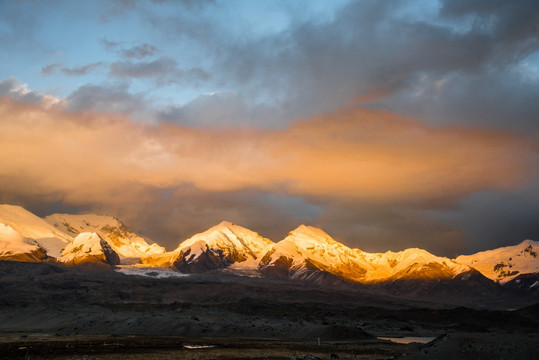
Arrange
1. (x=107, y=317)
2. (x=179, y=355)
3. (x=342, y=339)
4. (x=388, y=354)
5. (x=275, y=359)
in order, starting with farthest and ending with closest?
(x=107, y=317), (x=342, y=339), (x=388, y=354), (x=179, y=355), (x=275, y=359)

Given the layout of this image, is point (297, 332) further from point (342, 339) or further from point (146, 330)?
point (146, 330)

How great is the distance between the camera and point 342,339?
146 meters

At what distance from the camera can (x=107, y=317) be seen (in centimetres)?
17812

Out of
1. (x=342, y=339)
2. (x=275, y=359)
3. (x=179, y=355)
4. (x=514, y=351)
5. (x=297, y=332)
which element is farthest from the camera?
(x=297, y=332)

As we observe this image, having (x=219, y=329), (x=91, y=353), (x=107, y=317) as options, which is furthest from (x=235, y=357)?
(x=107, y=317)

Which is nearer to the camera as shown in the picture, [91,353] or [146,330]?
[91,353]

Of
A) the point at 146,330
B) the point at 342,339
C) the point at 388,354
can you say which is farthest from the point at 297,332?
the point at 388,354

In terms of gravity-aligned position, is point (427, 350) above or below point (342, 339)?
above

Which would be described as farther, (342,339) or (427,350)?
(342,339)

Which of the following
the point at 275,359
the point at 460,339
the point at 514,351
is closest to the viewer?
A: the point at 514,351

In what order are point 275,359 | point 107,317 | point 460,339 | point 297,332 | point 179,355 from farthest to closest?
1. point 107,317
2. point 297,332
3. point 179,355
4. point 275,359
5. point 460,339

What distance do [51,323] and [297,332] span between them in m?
90.4

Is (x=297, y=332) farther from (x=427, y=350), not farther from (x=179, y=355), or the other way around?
(x=427, y=350)

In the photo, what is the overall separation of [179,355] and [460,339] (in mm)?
45930
